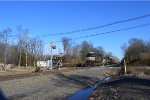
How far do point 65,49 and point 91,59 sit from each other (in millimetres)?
46656

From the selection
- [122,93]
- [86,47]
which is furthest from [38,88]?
[86,47]

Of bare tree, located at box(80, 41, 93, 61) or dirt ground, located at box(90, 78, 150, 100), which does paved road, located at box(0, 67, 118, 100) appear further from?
bare tree, located at box(80, 41, 93, 61)

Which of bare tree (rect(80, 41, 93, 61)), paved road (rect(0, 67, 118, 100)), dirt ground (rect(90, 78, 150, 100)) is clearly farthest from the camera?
bare tree (rect(80, 41, 93, 61))

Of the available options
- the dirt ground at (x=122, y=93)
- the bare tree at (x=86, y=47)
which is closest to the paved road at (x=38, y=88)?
the dirt ground at (x=122, y=93)

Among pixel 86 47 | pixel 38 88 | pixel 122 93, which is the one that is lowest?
pixel 122 93

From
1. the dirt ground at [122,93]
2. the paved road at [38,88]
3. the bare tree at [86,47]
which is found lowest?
the dirt ground at [122,93]

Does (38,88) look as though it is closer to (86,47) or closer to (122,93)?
(122,93)

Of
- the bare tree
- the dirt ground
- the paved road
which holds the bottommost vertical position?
the dirt ground

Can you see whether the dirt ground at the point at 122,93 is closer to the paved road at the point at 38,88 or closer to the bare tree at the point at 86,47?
the paved road at the point at 38,88

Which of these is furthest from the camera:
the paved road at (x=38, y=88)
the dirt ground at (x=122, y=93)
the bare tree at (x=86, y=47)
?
the bare tree at (x=86, y=47)

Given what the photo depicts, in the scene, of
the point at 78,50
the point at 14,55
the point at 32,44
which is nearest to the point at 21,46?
the point at 32,44

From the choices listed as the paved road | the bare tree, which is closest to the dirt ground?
the paved road

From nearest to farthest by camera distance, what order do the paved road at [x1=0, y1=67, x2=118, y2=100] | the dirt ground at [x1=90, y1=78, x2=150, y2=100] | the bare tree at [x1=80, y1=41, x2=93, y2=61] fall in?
the paved road at [x1=0, y1=67, x2=118, y2=100] → the dirt ground at [x1=90, y1=78, x2=150, y2=100] → the bare tree at [x1=80, y1=41, x2=93, y2=61]

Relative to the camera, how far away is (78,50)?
161m
